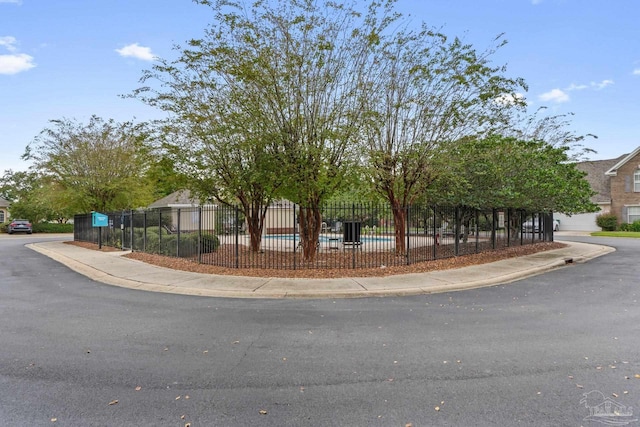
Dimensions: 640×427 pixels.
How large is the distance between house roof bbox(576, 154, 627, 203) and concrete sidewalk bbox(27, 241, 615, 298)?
91.1 ft

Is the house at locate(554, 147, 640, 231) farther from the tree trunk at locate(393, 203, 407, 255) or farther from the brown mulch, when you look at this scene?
the tree trunk at locate(393, 203, 407, 255)

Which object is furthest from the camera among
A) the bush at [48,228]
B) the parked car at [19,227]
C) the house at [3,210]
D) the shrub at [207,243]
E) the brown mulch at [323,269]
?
the house at [3,210]

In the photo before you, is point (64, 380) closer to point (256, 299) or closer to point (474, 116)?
point (256, 299)

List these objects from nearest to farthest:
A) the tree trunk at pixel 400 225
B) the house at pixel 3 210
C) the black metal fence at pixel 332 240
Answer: the black metal fence at pixel 332 240, the tree trunk at pixel 400 225, the house at pixel 3 210

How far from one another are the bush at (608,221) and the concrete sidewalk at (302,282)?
86.4 ft

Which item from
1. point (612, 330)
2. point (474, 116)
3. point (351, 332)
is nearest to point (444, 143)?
point (474, 116)

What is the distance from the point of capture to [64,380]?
4.07 meters

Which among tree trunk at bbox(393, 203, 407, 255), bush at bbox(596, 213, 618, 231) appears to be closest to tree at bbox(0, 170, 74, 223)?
tree trunk at bbox(393, 203, 407, 255)

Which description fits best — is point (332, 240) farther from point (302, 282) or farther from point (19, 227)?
point (19, 227)


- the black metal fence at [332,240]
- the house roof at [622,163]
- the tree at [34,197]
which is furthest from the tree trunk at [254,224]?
the house roof at [622,163]

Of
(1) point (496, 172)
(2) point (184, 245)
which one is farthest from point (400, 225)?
(2) point (184, 245)

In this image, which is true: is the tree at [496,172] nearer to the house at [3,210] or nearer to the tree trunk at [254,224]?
the tree trunk at [254,224]

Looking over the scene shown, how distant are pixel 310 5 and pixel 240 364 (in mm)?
10572

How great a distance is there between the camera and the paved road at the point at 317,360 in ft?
11.2
